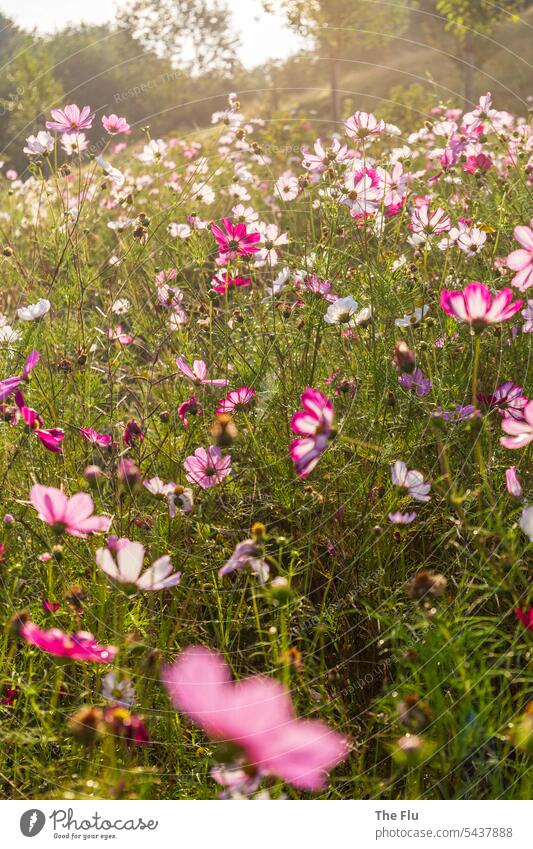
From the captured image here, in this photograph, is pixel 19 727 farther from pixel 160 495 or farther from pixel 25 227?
pixel 25 227

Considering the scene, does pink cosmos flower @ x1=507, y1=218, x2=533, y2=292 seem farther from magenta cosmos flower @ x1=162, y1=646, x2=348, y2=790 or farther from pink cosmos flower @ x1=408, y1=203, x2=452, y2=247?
magenta cosmos flower @ x1=162, y1=646, x2=348, y2=790

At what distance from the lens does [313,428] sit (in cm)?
56

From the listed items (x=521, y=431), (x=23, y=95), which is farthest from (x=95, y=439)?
(x=23, y=95)

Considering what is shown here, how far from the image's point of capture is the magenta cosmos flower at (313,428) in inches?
21.0

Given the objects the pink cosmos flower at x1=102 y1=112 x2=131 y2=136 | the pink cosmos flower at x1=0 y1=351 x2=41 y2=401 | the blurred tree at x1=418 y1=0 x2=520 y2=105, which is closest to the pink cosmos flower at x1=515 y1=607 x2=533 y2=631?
the pink cosmos flower at x1=0 y1=351 x2=41 y2=401

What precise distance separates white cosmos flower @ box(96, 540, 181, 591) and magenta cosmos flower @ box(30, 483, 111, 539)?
0.03m

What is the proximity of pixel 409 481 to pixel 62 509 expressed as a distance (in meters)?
0.35

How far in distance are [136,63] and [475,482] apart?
6.21 m

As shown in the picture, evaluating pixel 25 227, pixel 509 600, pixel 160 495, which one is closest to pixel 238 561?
pixel 160 495

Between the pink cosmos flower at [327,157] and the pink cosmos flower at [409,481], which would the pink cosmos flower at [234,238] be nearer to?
the pink cosmos flower at [327,157]

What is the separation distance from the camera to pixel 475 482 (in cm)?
82
